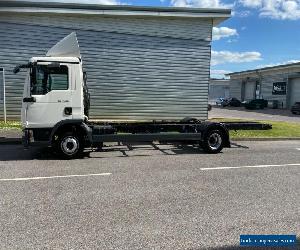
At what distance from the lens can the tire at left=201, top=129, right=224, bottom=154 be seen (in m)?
11.2

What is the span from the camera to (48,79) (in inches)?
372

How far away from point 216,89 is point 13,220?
74.8m

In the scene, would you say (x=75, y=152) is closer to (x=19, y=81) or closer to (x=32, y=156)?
(x=32, y=156)

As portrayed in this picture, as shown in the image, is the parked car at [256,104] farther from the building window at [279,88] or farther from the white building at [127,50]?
the white building at [127,50]

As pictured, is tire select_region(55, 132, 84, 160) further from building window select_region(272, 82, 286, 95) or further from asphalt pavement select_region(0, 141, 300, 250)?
building window select_region(272, 82, 286, 95)

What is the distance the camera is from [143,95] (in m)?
18.3

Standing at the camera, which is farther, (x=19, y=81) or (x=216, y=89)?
(x=216, y=89)

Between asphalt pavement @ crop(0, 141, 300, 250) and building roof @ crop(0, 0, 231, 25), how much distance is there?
8.70 meters

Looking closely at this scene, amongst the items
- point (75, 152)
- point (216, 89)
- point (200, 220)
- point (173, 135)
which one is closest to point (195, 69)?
point (173, 135)

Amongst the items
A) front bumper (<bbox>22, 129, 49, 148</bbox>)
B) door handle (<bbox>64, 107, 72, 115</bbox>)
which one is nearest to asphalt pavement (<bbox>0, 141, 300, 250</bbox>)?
front bumper (<bbox>22, 129, 49, 148</bbox>)

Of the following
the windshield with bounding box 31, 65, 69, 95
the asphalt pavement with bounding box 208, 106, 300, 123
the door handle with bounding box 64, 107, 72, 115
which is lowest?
the asphalt pavement with bounding box 208, 106, 300, 123

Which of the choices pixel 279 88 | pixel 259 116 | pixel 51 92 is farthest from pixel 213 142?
pixel 279 88

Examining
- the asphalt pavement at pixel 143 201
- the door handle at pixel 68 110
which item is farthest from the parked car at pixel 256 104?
the door handle at pixel 68 110

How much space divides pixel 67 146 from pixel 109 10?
9.41 m
